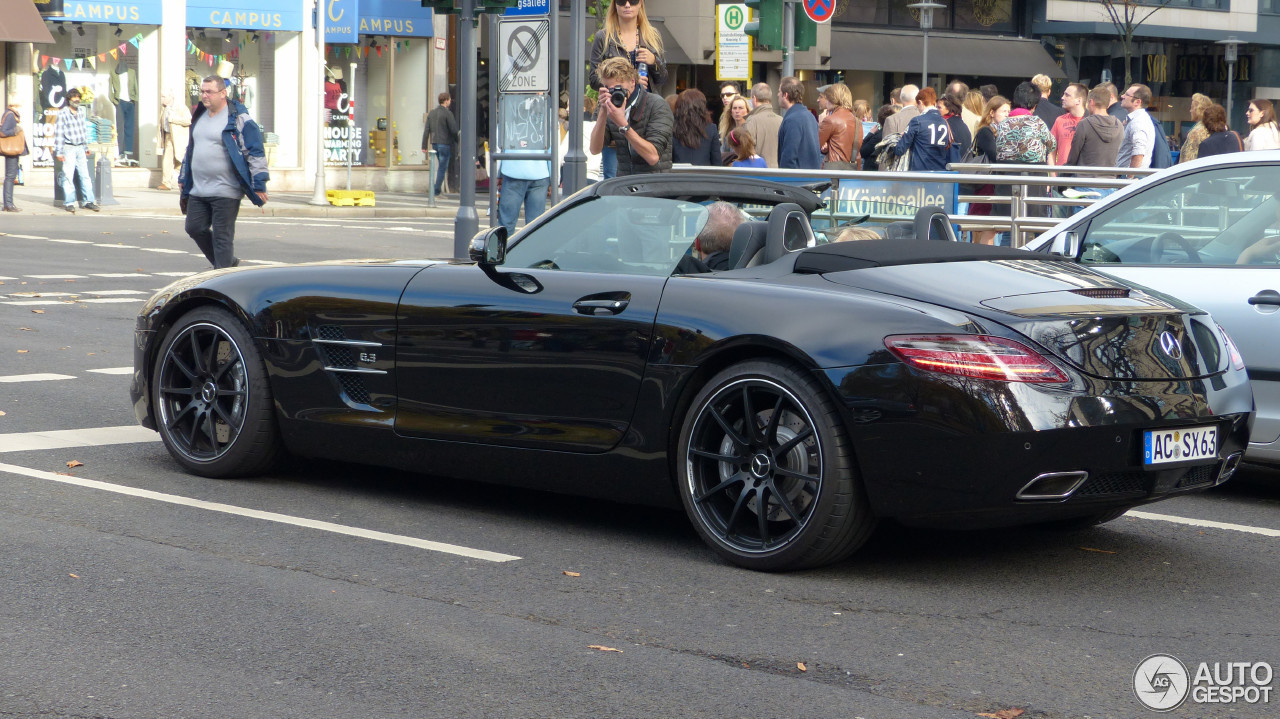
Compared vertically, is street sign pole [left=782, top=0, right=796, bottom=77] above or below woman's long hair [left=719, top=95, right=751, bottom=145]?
above

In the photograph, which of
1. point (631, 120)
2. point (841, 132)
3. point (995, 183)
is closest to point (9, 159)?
point (841, 132)

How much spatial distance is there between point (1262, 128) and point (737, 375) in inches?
447

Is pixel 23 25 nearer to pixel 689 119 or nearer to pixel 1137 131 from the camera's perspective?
pixel 689 119

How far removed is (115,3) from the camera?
104ft

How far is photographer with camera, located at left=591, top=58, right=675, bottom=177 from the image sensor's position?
1097 centimetres

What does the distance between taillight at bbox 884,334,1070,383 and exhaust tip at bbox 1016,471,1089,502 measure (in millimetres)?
287

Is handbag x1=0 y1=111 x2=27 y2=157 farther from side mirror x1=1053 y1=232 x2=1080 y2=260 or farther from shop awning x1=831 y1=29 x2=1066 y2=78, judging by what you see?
side mirror x1=1053 y1=232 x2=1080 y2=260

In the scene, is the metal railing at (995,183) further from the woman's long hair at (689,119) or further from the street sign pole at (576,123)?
the street sign pole at (576,123)

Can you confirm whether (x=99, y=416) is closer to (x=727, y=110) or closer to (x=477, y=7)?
(x=477, y=7)

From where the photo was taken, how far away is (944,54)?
135ft

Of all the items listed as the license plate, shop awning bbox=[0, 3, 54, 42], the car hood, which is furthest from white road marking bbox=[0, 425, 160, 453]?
shop awning bbox=[0, 3, 54, 42]

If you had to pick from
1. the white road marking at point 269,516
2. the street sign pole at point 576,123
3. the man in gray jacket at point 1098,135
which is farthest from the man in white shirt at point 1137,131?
the white road marking at point 269,516

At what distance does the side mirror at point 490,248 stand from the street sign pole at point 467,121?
27.0 ft

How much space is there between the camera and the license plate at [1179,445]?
16.3ft
